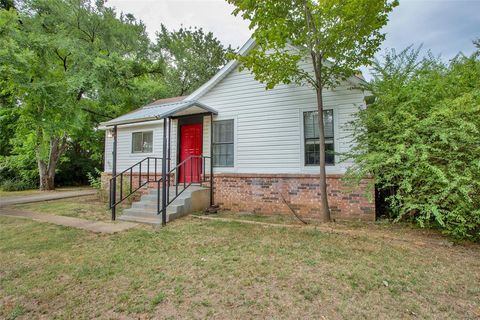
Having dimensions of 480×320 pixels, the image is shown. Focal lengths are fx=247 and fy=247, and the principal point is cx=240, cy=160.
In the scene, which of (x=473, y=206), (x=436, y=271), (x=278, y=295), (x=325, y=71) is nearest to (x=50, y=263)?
(x=278, y=295)

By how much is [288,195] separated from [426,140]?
11.2ft

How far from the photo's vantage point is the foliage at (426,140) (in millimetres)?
4367

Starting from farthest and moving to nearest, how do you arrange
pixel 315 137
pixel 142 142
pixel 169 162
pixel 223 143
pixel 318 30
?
pixel 142 142
pixel 223 143
pixel 169 162
pixel 315 137
pixel 318 30

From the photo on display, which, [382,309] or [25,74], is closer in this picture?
[382,309]

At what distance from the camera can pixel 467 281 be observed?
3100 millimetres

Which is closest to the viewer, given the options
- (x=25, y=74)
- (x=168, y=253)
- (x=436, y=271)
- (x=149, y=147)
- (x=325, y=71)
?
(x=436, y=271)

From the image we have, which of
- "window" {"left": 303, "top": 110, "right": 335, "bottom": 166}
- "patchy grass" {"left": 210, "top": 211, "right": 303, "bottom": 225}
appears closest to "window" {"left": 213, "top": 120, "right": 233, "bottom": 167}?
"patchy grass" {"left": 210, "top": 211, "right": 303, "bottom": 225}

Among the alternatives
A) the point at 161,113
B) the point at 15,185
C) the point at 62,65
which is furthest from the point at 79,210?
the point at 15,185

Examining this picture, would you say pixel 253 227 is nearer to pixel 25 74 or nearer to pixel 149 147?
pixel 149 147

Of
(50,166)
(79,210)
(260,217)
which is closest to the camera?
(260,217)

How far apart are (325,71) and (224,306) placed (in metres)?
5.63

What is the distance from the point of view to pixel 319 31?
5422 mm

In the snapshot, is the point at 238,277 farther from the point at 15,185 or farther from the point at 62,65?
the point at 15,185

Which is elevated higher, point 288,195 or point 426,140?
point 426,140
